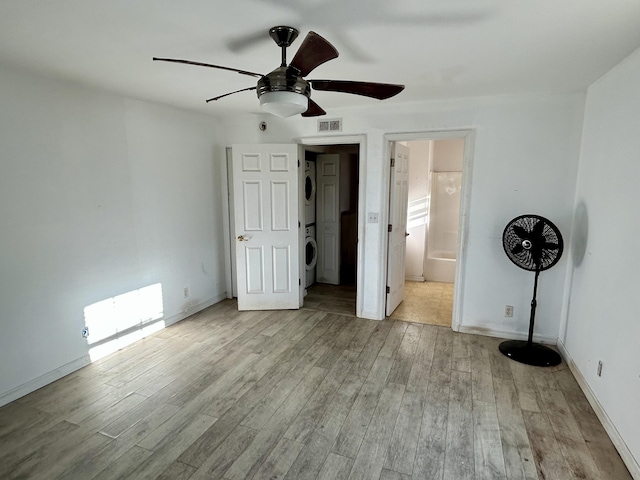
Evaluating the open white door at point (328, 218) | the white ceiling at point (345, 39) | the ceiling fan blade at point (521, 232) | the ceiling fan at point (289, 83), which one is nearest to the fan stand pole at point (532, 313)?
the ceiling fan blade at point (521, 232)

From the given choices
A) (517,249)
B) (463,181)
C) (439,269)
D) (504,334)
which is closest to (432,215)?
(439,269)

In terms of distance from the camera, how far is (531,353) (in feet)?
10.1

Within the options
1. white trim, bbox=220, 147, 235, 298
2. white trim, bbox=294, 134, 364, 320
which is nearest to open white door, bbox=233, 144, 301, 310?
white trim, bbox=294, 134, 364, 320

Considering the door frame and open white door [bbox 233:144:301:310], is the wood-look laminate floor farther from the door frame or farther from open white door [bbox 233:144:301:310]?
open white door [bbox 233:144:301:310]

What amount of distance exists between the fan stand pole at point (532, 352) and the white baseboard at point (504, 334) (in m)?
0.11

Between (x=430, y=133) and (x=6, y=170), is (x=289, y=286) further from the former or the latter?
(x=6, y=170)

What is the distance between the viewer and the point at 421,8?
1.61m

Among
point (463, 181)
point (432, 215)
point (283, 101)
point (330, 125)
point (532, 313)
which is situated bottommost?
point (532, 313)

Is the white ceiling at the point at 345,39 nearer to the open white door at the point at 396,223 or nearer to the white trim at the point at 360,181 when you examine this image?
the white trim at the point at 360,181

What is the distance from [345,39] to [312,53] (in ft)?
1.62

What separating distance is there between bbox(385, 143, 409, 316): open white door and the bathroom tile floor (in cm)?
16

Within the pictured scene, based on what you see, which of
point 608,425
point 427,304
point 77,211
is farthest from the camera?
point 427,304

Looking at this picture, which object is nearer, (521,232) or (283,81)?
(283,81)

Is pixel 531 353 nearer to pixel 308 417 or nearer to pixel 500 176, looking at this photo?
pixel 500 176
